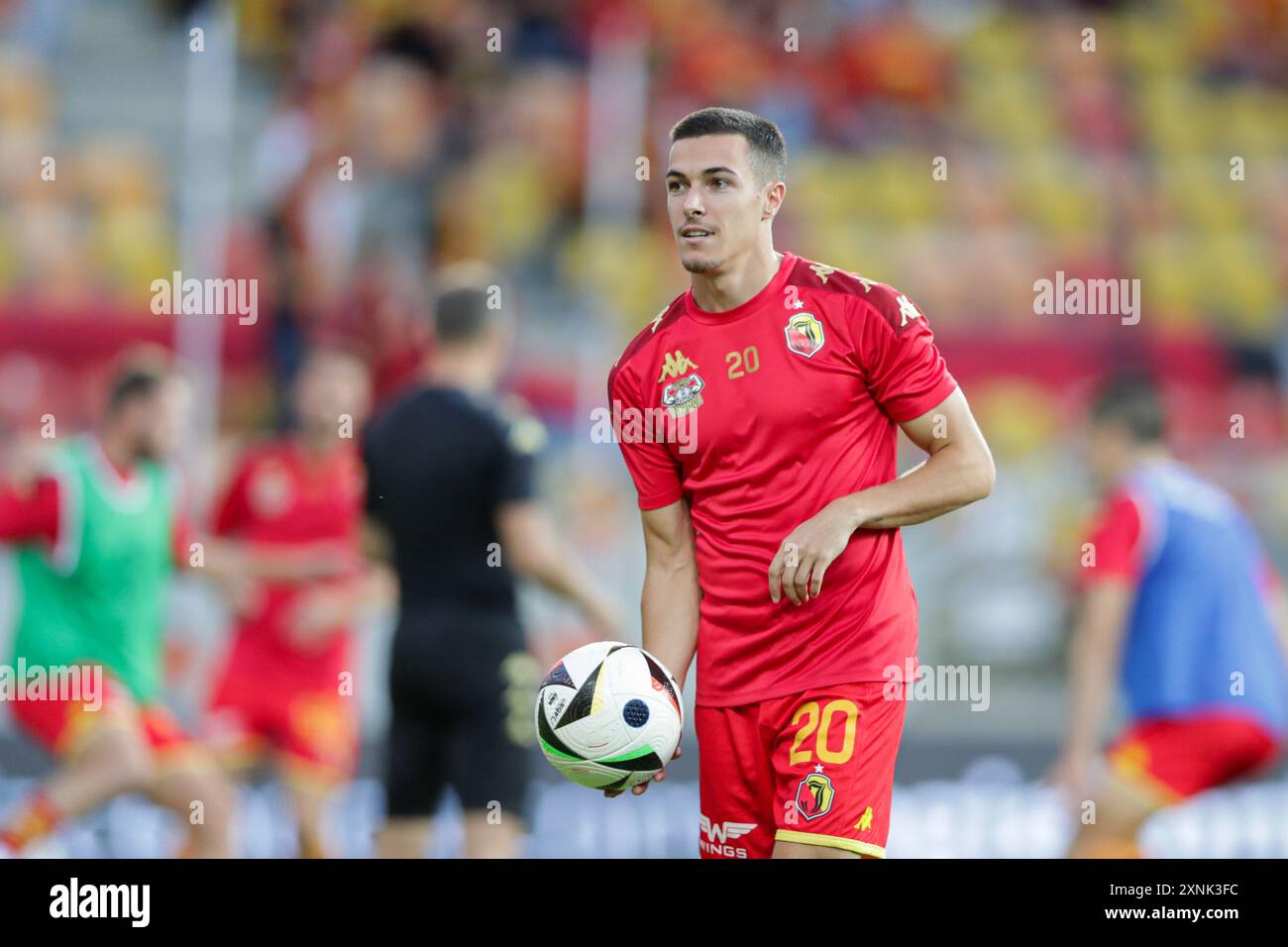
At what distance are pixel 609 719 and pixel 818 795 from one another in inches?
23.4

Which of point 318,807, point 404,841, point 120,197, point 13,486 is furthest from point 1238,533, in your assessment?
point 120,197

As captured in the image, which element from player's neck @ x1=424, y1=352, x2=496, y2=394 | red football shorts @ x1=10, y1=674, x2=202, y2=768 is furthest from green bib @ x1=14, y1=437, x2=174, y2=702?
player's neck @ x1=424, y1=352, x2=496, y2=394

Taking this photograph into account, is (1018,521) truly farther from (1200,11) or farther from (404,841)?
(1200,11)

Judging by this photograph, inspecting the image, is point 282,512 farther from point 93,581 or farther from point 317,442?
point 93,581

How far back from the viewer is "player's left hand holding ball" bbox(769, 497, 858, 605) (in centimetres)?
430

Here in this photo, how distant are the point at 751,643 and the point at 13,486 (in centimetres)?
412

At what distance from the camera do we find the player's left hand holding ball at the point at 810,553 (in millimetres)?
4305

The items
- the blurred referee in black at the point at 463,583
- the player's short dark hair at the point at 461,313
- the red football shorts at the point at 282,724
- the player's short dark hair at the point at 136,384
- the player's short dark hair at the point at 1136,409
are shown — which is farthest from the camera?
the red football shorts at the point at 282,724

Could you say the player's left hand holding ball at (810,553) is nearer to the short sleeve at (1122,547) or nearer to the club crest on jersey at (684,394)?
the club crest on jersey at (684,394)

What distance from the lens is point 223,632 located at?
31.0 feet

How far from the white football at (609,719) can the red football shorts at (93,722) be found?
11.4 feet

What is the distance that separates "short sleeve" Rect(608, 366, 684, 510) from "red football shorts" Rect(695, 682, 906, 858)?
2.04ft

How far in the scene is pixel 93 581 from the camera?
7.52 m

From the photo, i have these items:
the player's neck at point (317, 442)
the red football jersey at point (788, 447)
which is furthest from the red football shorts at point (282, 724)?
the red football jersey at point (788, 447)
